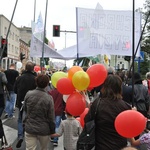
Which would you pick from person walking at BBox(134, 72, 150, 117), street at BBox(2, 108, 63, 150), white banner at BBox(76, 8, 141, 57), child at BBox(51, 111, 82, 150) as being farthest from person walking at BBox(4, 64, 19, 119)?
Result: child at BBox(51, 111, 82, 150)

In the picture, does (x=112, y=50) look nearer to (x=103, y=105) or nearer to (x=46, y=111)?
(x=46, y=111)

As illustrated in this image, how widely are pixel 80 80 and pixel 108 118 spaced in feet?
3.15

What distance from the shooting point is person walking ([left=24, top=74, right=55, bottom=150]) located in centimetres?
475

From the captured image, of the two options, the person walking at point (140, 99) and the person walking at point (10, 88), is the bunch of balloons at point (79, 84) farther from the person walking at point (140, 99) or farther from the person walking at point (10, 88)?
the person walking at point (10, 88)

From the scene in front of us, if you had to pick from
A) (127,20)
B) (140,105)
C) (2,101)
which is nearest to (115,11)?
(127,20)

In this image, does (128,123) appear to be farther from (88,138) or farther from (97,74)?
(97,74)

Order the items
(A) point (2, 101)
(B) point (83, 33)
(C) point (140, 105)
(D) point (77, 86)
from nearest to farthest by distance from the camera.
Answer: (D) point (77, 86) < (C) point (140, 105) < (A) point (2, 101) < (B) point (83, 33)

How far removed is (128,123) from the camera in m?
3.17

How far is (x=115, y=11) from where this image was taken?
8.27m

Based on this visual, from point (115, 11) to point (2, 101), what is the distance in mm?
3611

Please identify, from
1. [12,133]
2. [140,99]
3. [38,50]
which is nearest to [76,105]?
[140,99]

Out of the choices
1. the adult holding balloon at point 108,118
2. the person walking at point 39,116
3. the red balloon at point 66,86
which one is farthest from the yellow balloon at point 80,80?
the adult holding balloon at point 108,118

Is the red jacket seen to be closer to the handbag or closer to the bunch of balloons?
the bunch of balloons

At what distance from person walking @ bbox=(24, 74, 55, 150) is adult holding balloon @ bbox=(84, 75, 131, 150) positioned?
142cm
